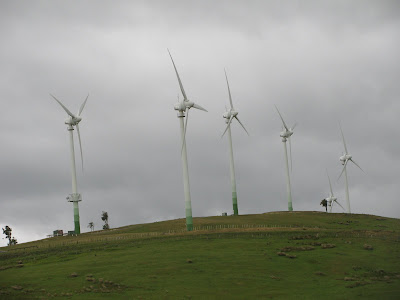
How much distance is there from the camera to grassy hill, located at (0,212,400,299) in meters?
74.8

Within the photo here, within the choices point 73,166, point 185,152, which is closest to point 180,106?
point 185,152

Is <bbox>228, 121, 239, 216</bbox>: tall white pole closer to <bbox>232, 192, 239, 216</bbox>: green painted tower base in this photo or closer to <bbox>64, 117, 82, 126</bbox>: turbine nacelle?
<bbox>232, 192, 239, 216</bbox>: green painted tower base

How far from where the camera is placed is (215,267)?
8794 centimetres

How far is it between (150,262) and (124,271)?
260 inches

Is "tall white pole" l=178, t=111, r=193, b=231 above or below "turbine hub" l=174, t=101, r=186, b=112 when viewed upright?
below

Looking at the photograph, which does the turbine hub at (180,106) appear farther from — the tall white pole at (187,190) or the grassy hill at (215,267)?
the grassy hill at (215,267)

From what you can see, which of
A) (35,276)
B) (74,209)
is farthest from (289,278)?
(74,209)

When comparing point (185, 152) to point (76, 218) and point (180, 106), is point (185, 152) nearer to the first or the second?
point (180, 106)

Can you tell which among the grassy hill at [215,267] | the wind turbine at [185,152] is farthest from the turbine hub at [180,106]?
the grassy hill at [215,267]

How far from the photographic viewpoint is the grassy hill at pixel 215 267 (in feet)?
245

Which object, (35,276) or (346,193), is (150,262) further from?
(346,193)

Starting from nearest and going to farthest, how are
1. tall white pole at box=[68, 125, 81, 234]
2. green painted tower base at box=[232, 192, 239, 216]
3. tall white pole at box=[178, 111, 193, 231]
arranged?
tall white pole at box=[178, 111, 193, 231] → tall white pole at box=[68, 125, 81, 234] → green painted tower base at box=[232, 192, 239, 216]

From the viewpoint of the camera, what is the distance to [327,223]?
155 metres

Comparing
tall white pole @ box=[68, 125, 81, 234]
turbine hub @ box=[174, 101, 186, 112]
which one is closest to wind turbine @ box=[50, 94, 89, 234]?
tall white pole @ box=[68, 125, 81, 234]
